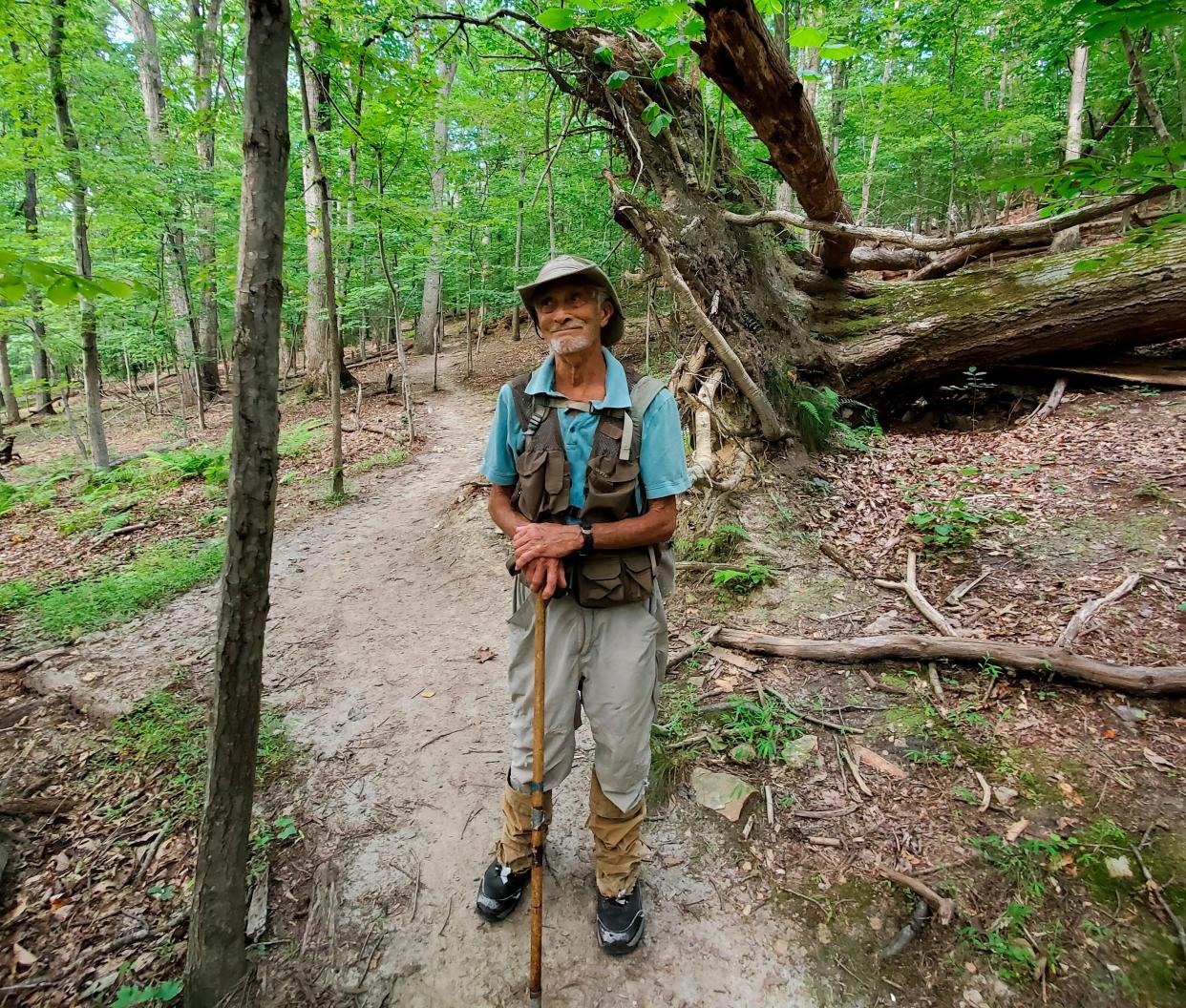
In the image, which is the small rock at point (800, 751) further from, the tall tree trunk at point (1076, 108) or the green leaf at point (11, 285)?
the tall tree trunk at point (1076, 108)

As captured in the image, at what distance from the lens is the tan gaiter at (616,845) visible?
2.56 metres

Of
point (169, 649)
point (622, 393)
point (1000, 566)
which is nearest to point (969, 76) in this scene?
point (1000, 566)

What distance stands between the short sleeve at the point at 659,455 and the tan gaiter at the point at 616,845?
1380 mm

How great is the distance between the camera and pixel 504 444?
2520 mm

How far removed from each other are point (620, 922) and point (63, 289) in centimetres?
325

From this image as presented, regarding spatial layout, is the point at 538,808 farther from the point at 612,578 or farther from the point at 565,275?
the point at 565,275

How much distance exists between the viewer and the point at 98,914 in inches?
107

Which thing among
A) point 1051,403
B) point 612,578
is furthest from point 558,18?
point 1051,403

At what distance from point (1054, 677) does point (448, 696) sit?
4.12 m

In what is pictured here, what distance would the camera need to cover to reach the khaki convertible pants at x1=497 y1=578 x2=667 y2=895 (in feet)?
7.90

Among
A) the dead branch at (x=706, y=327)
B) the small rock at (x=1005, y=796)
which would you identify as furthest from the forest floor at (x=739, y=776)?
the dead branch at (x=706, y=327)

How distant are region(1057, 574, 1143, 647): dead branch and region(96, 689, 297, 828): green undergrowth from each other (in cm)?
514

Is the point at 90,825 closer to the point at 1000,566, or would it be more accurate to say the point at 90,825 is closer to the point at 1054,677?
the point at 1054,677

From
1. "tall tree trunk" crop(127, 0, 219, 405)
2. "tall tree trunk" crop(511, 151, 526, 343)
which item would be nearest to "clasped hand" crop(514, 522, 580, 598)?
"tall tree trunk" crop(511, 151, 526, 343)
